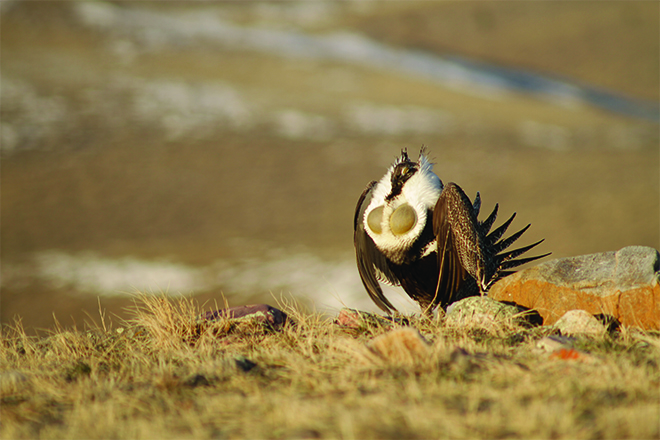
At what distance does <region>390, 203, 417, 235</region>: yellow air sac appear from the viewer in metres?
3.31

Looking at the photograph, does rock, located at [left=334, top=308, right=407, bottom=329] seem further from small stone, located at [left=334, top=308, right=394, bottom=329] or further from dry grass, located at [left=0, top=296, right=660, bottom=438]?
dry grass, located at [left=0, top=296, right=660, bottom=438]

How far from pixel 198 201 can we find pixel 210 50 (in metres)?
16.5

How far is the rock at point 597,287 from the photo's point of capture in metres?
3.20

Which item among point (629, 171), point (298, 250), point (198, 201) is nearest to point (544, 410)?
point (298, 250)

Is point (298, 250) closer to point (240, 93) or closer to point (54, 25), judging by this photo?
point (240, 93)

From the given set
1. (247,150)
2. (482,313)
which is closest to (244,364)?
(482,313)

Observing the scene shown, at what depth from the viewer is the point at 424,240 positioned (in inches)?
135

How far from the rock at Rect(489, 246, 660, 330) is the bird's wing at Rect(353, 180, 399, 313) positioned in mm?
775

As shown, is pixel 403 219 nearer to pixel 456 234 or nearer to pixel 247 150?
pixel 456 234

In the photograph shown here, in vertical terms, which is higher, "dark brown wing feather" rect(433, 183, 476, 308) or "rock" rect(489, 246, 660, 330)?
"dark brown wing feather" rect(433, 183, 476, 308)

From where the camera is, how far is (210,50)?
3312 cm

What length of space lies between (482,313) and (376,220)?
842 millimetres

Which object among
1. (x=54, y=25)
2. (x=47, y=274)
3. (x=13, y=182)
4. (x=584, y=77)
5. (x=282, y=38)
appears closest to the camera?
(x=47, y=274)

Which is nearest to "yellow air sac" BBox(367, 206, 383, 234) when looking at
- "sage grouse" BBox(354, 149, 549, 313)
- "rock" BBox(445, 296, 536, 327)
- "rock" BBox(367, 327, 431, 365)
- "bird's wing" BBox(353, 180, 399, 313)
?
"sage grouse" BBox(354, 149, 549, 313)
